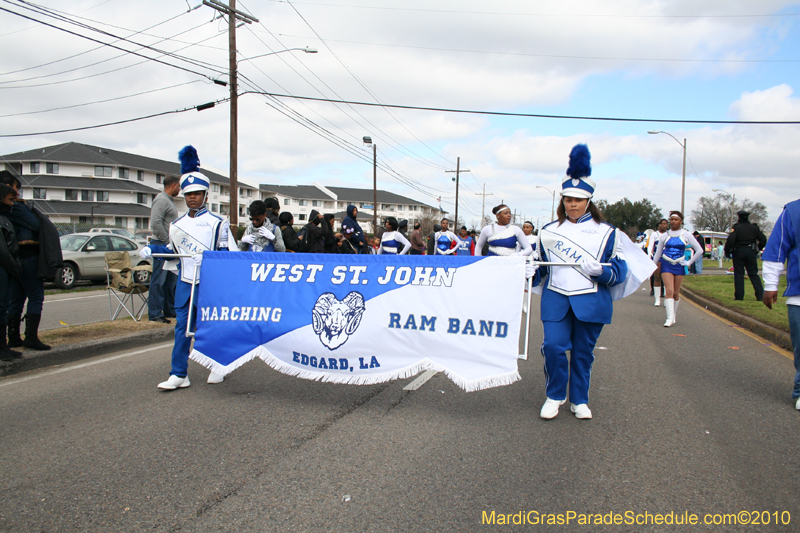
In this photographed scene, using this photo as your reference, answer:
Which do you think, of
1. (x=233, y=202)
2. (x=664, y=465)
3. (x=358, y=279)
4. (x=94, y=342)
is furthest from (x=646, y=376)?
(x=233, y=202)

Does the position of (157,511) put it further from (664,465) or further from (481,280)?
(664,465)

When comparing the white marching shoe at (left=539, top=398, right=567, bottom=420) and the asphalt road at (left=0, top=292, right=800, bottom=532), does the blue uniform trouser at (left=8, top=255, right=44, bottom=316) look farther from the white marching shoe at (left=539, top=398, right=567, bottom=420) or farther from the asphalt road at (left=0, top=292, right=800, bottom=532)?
the white marching shoe at (left=539, top=398, right=567, bottom=420)

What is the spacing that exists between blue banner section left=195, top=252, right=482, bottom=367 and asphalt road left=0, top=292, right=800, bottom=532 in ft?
1.90

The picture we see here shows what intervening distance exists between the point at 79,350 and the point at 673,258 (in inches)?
375

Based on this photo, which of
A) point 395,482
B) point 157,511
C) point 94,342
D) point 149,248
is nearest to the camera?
point 157,511

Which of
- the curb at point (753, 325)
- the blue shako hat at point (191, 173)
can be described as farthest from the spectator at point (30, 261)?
the curb at point (753, 325)

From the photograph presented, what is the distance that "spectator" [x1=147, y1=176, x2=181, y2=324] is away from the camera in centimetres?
822

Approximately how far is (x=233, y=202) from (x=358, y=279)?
14027 millimetres

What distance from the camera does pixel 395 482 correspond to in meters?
3.09

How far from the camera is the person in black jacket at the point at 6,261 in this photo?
18.6 feet

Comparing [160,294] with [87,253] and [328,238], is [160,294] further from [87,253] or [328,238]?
[87,253]

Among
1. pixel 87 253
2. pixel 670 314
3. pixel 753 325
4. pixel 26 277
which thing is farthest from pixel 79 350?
pixel 87 253

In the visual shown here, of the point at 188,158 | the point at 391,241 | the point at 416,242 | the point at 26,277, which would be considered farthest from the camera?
the point at 416,242

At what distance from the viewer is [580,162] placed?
418 cm
